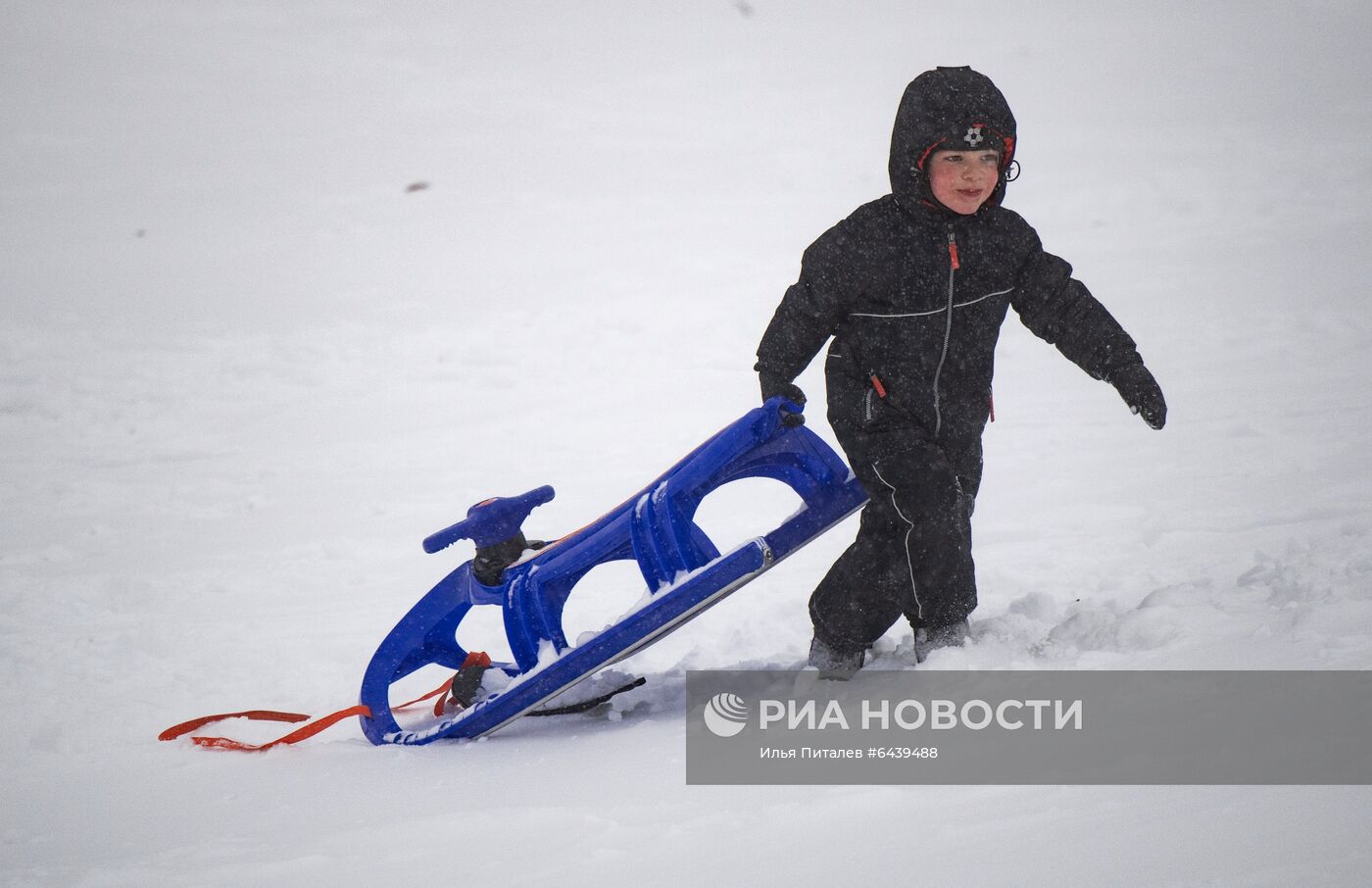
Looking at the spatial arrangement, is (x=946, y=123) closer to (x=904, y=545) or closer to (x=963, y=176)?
(x=963, y=176)

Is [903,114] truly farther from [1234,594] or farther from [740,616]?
[740,616]

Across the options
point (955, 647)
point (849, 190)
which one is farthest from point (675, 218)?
point (955, 647)

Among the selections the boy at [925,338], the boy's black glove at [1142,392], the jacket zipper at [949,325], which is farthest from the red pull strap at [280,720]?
the boy's black glove at [1142,392]

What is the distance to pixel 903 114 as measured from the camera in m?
2.83

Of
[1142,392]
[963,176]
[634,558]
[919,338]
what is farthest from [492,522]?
[1142,392]

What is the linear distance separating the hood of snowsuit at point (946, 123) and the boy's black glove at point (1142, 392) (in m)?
0.56

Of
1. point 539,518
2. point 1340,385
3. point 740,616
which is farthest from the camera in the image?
point 1340,385

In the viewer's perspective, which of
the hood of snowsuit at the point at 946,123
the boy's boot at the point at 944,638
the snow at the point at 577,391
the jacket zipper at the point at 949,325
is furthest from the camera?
the boy's boot at the point at 944,638

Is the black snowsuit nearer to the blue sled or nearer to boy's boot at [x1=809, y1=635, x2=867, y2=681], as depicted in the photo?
boy's boot at [x1=809, y1=635, x2=867, y2=681]

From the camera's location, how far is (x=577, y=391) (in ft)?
26.0

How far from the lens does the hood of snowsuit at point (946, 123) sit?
2729 millimetres

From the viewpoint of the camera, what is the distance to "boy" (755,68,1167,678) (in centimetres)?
279

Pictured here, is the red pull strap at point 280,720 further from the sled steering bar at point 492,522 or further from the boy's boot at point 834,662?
the boy's boot at point 834,662

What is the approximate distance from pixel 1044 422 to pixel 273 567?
4248 millimetres
